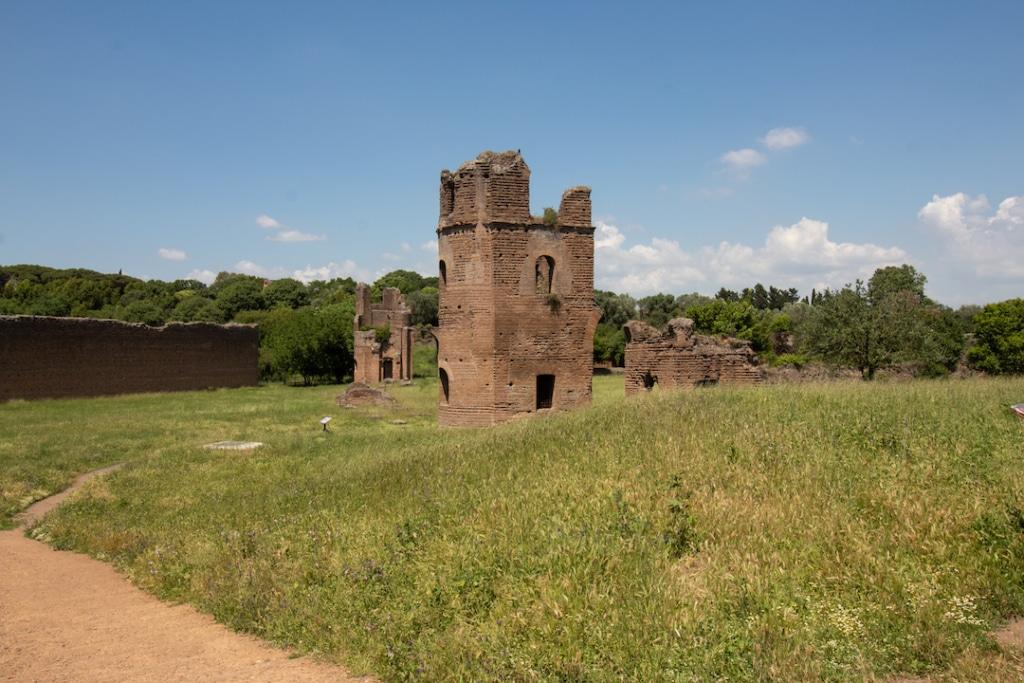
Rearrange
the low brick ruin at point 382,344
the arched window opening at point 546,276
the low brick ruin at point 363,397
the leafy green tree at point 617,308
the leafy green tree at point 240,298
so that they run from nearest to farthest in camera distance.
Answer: the arched window opening at point 546,276 → the low brick ruin at point 363,397 → the low brick ruin at point 382,344 → the leafy green tree at point 617,308 → the leafy green tree at point 240,298

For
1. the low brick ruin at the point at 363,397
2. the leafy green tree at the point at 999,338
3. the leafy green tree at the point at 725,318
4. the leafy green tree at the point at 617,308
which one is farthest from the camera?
the leafy green tree at the point at 617,308

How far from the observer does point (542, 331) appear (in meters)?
18.5

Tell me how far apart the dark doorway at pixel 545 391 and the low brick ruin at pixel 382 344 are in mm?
25750

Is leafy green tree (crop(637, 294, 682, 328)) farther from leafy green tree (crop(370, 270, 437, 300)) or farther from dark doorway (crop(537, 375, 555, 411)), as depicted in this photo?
dark doorway (crop(537, 375, 555, 411))

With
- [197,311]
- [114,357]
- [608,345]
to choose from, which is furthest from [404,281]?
[114,357]

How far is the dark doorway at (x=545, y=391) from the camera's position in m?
18.9

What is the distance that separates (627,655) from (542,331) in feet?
44.7

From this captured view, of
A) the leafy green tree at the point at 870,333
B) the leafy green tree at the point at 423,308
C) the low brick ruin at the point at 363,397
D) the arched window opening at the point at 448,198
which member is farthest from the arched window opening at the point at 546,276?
the leafy green tree at the point at 423,308

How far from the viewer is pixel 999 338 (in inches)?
1375

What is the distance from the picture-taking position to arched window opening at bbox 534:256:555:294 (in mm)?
18781

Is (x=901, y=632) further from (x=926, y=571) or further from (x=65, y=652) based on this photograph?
(x=65, y=652)

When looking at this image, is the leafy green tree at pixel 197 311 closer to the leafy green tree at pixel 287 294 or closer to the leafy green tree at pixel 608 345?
the leafy green tree at pixel 287 294

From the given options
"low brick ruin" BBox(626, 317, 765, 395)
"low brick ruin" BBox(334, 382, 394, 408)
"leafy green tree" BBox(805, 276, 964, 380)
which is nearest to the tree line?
"leafy green tree" BBox(805, 276, 964, 380)

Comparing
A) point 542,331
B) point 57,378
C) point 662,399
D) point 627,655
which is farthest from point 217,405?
point 627,655
